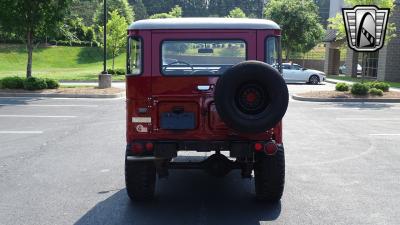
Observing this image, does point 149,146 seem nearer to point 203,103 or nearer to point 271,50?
point 203,103

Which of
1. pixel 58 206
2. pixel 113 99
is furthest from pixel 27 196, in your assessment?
pixel 113 99

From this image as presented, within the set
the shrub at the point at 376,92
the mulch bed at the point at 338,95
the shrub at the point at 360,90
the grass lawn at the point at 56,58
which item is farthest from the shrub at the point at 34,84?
the grass lawn at the point at 56,58

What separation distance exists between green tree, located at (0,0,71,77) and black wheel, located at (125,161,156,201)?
59.9 feet

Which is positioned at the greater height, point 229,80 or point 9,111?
point 229,80

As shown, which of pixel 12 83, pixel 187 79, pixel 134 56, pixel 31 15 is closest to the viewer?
pixel 187 79

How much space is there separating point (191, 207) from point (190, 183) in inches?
47.6

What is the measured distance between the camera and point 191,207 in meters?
6.04

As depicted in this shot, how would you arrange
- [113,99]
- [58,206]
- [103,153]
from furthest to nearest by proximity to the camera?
1. [113,99]
2. [103,153]
3. [58,206]

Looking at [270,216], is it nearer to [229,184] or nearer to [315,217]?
[315,217]

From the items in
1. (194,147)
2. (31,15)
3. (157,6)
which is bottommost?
(194,147)

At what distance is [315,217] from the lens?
5641 millimetres

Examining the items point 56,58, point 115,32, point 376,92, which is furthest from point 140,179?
point 56,58

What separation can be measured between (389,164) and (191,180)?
12.2 ft

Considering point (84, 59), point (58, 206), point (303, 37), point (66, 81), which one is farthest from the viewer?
point (84, 59)
